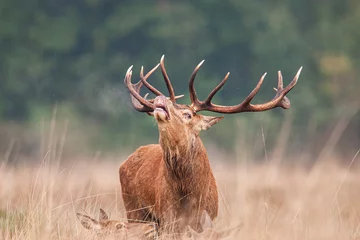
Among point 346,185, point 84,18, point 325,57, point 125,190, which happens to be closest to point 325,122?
point 325,57

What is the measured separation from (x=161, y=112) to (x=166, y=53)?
17758 mm

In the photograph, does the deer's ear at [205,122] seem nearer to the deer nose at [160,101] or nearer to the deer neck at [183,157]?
the deer neck at [183,157]

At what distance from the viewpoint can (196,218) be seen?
22.0ft

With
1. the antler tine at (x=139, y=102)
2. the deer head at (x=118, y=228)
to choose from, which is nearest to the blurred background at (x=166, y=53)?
the antler tine at (x=139, y=102)

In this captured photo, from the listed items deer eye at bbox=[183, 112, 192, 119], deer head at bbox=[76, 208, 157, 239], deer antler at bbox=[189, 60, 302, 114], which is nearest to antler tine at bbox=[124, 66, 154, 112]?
deer antler at bbox=[189, 60, 302, 114]

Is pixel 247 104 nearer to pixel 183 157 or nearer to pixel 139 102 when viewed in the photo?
pixel 183 157

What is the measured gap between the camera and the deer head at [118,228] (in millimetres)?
6012

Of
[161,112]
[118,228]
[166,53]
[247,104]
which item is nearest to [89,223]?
[118,228]

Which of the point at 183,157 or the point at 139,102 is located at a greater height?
the point at 139,102

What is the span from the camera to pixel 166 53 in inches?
942

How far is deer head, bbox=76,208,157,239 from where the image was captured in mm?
6012

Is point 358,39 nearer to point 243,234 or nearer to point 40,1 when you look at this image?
point 40,1

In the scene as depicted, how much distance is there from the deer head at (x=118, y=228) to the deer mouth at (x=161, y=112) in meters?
0.64

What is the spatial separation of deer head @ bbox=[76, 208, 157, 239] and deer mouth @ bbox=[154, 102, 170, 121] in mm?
645
